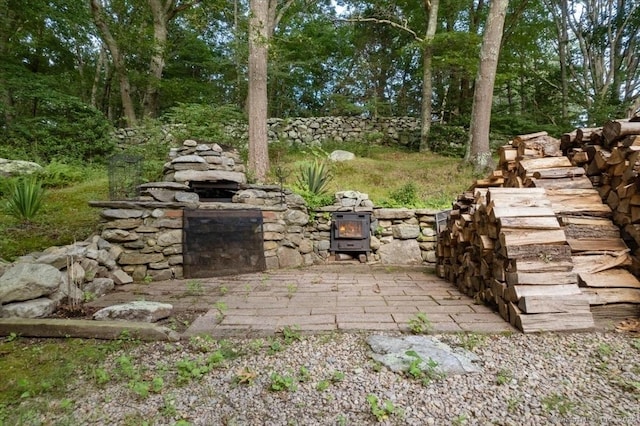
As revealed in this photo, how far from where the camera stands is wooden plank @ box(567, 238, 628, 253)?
2.17 m

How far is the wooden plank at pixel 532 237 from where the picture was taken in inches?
80.1

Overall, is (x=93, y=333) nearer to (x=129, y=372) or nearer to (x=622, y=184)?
(x=129, y=372)

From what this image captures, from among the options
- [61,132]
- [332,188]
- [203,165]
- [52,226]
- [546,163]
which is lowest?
[52,226]

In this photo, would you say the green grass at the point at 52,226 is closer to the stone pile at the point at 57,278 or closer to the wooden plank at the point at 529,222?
the stone pile at the point at 57,278

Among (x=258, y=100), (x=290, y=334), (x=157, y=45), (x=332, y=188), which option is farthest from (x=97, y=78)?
(x=290, y=334)

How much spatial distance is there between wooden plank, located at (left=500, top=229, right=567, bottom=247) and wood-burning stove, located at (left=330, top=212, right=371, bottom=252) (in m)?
2.39

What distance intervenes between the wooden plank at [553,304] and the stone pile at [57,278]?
2968 millimetres

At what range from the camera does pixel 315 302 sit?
7.89ft

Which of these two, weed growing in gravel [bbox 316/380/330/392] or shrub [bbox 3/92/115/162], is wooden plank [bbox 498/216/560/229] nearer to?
weed growing in gravel [bbox 316/380/330/392]

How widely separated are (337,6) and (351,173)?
9046mm

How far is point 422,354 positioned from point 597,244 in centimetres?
168

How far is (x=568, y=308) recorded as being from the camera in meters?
1.83

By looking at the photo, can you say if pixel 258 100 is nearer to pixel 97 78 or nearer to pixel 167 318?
pixel 167 318

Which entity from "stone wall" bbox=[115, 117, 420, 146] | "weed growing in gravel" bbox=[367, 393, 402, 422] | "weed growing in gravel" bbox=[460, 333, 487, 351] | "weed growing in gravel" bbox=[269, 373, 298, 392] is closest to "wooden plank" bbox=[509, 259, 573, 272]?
"weed growing in gravel" bbox=[460, 333, 487, 351]
